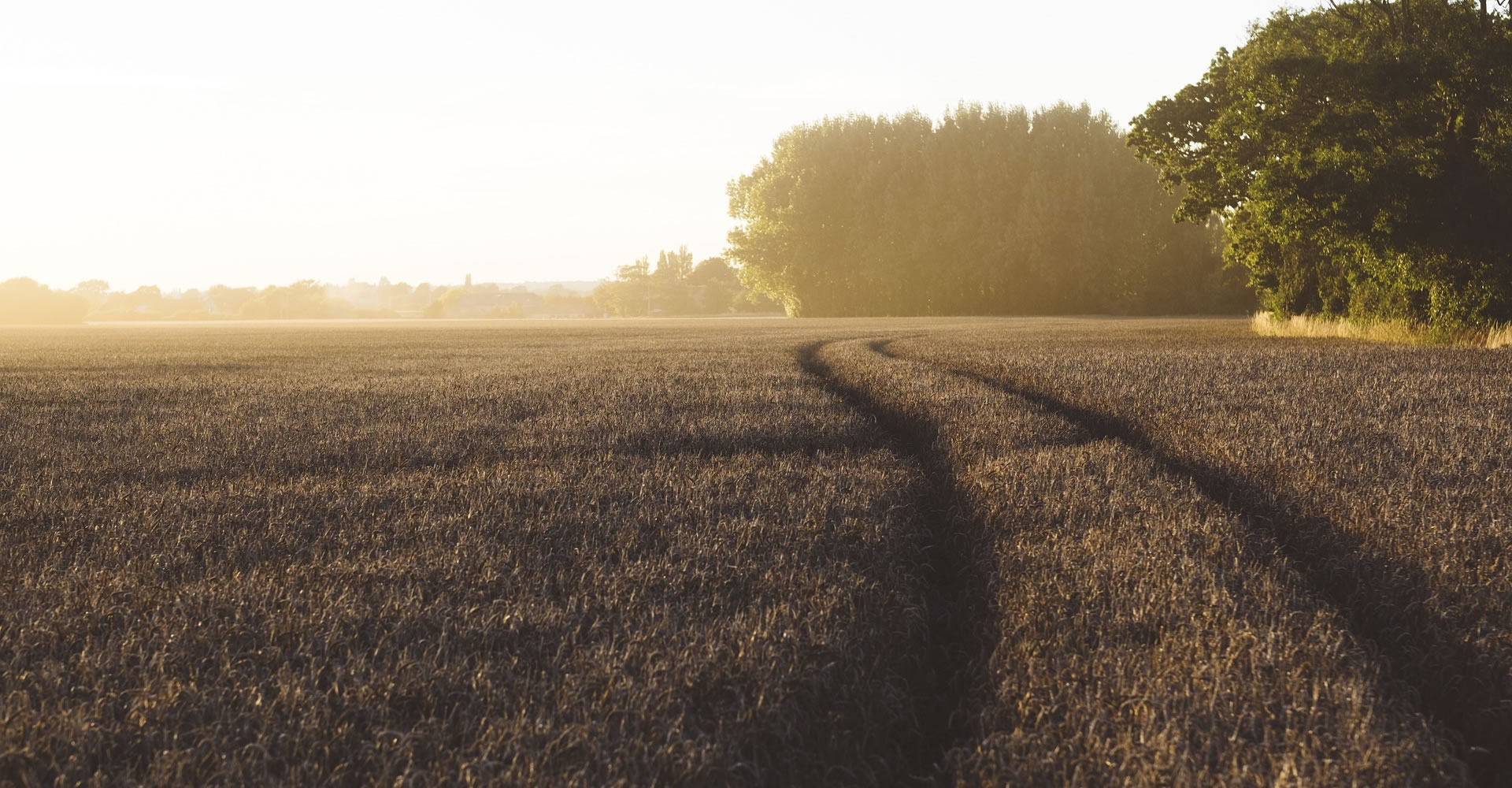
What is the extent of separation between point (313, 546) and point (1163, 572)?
11.4 ft

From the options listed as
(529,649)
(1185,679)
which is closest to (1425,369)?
(1185,679)

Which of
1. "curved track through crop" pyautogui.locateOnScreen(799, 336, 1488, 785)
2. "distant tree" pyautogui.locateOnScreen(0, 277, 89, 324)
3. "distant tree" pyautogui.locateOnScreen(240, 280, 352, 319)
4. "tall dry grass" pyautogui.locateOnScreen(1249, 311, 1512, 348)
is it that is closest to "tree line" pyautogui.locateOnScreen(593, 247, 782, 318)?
"distant tree" pyautogui.locateOnScreen(240, 280, 352, 319)

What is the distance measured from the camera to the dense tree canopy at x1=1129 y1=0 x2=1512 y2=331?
53.0 feet

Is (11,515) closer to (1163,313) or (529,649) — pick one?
(529,649)

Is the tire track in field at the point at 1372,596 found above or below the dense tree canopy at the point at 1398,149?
below

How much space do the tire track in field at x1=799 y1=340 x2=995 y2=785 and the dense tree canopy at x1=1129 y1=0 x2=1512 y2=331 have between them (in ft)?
45.0

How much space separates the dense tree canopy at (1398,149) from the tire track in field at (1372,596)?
12372mm

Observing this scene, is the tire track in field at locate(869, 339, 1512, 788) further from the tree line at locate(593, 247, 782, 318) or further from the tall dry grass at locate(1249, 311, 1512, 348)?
the tree line at locate(593, 247, 782, 318)

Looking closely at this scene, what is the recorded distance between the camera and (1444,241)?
16797mm

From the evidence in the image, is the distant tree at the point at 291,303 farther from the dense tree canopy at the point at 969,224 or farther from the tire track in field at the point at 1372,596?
the tire track in field at the point at 1372,596

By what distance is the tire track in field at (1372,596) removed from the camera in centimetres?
297

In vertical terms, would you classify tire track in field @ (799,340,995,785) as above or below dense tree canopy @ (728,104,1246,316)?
below

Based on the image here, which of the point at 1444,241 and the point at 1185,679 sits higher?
the point at 1444,241

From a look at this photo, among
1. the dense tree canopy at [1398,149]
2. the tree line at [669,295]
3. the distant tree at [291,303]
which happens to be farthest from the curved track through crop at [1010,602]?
the distant tree at [291,303]
